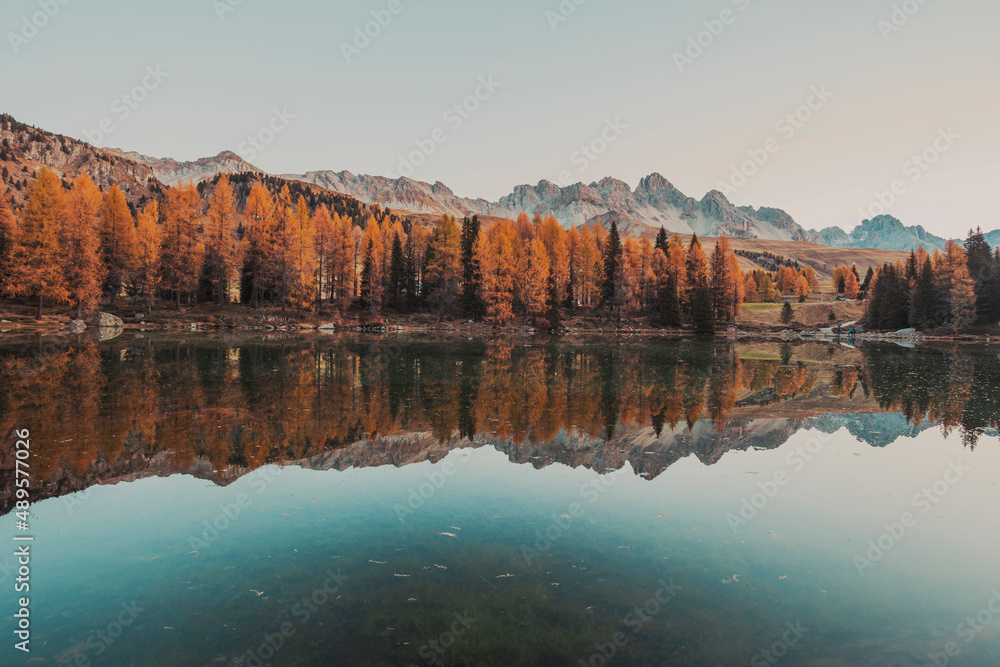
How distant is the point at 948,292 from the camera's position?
79312mm

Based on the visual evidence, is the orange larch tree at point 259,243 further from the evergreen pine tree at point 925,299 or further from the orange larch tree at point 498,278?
the evergreen pine tree at point 925,299

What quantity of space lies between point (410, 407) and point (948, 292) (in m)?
97.3

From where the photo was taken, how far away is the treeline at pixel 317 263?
177 ft

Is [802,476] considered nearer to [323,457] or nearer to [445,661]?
[445,661]

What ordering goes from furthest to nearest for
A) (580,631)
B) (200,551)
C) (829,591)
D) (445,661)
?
1. (200,551)
2. (829,591)
3. (580,631)
4. (445,661)

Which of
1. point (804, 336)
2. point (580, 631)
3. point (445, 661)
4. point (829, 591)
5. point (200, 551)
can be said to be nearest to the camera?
point (445, 661)

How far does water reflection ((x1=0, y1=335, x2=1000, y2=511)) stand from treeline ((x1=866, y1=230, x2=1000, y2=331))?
55.5 m

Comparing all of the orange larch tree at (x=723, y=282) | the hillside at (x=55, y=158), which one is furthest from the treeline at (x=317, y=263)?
the hillside at (x=55, y=158)

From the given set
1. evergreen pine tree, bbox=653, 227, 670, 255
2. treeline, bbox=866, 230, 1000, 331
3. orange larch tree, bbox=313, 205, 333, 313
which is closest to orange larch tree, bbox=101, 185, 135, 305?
orange larch tree, bbox=313, 205, 333, 313

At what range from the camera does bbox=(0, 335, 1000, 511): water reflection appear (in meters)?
13.0

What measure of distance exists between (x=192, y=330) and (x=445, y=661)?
58440mm

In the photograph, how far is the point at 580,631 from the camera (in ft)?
20.3

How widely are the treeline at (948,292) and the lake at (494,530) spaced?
76.8 meters

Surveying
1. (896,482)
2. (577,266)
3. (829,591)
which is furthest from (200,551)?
(577,266)
